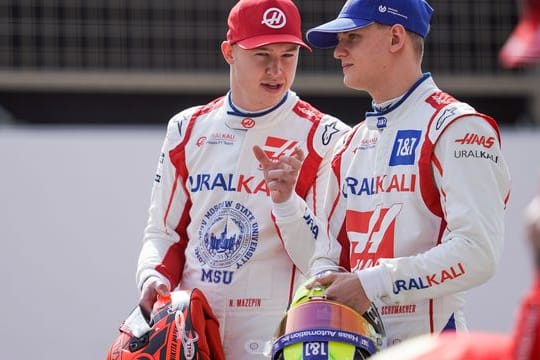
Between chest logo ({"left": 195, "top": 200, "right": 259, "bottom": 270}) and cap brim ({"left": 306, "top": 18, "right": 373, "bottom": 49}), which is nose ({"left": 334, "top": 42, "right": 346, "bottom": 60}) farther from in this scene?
chest logo ({"left": 195, "top": 200, "right": 259, "bottom": 270})

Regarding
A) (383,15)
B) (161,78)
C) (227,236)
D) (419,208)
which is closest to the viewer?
(419,208)

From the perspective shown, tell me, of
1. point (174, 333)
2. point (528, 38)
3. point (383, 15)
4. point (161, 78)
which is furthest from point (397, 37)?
point (161, 78)

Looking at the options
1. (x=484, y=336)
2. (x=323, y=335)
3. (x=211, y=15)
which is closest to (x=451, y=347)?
(x=484, y=336)

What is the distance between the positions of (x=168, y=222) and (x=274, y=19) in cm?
71

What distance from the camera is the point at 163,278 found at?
400cm

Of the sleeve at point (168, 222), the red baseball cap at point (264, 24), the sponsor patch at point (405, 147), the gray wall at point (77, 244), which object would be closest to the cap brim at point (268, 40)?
the red baseball cap at point (264, 24)

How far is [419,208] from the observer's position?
3490mm

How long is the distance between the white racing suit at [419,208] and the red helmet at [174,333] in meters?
0.35

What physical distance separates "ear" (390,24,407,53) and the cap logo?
0.52m

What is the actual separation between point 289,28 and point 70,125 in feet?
15.1

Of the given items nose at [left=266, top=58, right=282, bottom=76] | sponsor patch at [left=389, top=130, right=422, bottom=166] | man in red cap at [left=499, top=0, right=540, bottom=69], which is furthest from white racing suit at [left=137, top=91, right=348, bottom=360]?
man in red cap at [left=499, top=0, right=540, bottom=69]

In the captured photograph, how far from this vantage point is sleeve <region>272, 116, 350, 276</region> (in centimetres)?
377

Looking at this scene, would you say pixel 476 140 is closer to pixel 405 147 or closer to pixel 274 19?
pixel 405 147

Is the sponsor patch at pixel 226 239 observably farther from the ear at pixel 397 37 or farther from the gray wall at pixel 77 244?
the gray wall at pixel 77 244
